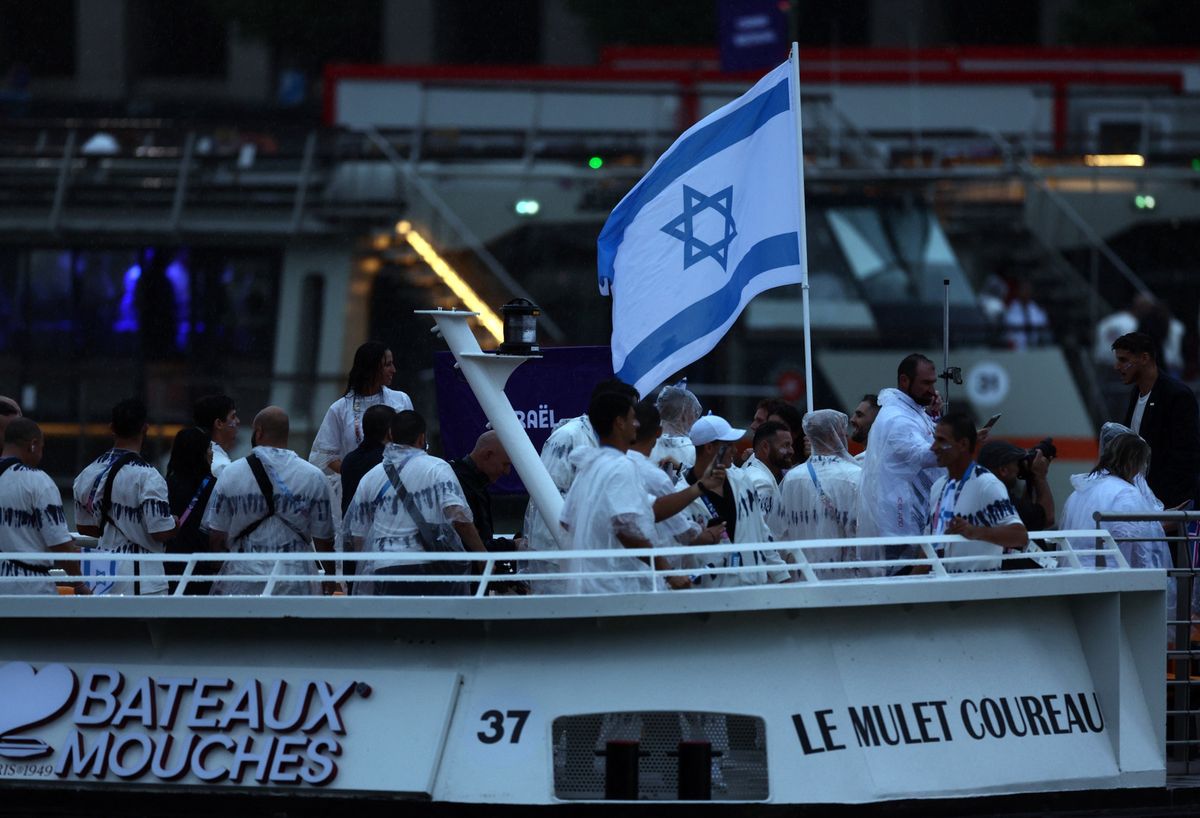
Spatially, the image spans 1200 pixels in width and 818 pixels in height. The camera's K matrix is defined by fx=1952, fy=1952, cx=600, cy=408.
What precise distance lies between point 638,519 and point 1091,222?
20.9m

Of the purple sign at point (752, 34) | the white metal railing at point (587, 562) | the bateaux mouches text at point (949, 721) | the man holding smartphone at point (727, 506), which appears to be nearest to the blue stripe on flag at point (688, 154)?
the man holding smartphone at point (727, 506)

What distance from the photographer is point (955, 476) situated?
800cm

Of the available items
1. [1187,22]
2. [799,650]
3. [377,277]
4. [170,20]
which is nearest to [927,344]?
[377,277]

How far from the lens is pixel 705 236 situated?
9.12 m

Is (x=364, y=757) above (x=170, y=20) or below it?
below

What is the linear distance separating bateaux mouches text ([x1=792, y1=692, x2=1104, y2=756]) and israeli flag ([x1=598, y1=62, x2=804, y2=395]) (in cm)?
203

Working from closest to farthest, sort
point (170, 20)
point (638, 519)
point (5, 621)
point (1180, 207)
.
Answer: point (638, 519) < point (5, 621) < point (1180, 207) < point (170, 20)

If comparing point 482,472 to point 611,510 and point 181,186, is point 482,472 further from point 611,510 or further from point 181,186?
point 181,186

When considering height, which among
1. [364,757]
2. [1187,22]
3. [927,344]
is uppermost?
[1187,22]

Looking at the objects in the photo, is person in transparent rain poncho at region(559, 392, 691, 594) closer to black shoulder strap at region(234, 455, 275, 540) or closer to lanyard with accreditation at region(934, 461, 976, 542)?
lanyard with accreditation at region(934, 461, 976, 542)

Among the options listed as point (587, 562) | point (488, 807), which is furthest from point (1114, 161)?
point (488, 807)

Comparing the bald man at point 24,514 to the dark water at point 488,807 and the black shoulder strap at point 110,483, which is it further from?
the dark water at point 488,807

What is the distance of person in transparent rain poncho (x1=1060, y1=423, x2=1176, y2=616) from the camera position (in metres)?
8.77

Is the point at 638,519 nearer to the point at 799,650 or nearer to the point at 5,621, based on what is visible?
the point at 799,650
